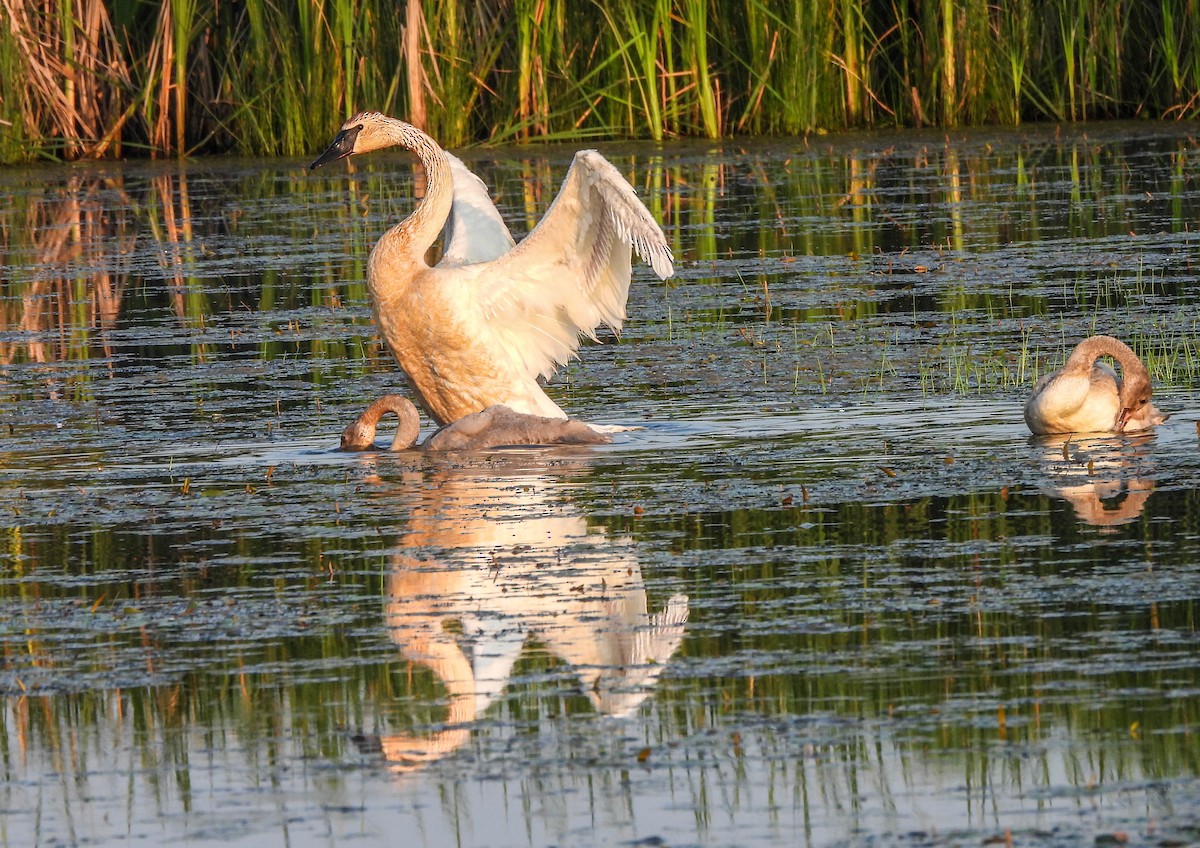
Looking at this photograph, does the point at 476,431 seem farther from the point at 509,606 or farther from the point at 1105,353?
the point at 509,606

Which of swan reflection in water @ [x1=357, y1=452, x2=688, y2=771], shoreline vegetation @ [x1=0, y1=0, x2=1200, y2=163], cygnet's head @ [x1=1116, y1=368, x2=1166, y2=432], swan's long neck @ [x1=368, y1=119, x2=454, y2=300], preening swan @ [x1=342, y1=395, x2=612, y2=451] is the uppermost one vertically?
shoreline vegetation @ [x1=0, y1=0, x2=1200, y2=163]

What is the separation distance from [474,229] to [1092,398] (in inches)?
135

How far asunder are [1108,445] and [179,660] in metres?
3.70

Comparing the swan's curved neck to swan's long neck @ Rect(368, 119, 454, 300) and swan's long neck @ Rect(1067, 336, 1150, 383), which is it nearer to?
swan's long neck @ Rect(1067, 336, 1150, 383)

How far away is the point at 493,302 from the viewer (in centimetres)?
907

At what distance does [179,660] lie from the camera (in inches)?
205

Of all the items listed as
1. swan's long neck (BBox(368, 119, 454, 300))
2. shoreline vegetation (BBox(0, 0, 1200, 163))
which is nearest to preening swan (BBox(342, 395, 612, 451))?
swan's long neck (BBox(368, 119, 454, 300))

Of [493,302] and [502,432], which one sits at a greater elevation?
[493,302]

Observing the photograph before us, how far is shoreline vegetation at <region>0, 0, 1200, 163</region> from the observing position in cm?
1848

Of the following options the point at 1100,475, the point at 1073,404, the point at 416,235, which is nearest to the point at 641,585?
the point at 1100,475

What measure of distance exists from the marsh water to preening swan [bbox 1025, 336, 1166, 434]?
0.14 meters

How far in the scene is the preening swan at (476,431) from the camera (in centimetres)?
831

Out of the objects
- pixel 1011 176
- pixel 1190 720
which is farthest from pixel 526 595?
pixel 1011 176

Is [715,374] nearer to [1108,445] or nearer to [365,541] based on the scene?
[1108,445]
